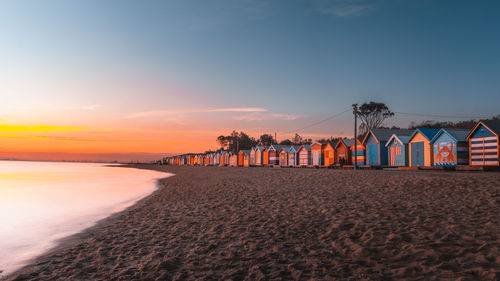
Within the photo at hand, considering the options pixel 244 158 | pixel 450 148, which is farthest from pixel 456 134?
pixel 244 158

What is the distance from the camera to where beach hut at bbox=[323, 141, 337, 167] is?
48.5 meters

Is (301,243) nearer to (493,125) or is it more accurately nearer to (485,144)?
(485,144)

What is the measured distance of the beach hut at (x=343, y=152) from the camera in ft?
148

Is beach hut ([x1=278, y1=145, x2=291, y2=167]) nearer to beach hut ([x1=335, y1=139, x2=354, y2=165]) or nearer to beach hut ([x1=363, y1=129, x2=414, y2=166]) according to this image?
beach hut ([x1=335, y1=139, x2=354, y2=165])

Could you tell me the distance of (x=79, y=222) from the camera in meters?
13.3

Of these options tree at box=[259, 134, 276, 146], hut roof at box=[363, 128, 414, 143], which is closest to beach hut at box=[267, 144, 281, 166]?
hut roof at box=[363, 128, 414, 143]

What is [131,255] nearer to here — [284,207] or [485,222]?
[284,207]

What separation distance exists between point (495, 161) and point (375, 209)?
839 inches

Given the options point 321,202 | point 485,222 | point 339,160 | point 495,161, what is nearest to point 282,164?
point 339,160

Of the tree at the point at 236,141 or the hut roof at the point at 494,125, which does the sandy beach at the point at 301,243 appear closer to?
the hut roof at the point at 494,125

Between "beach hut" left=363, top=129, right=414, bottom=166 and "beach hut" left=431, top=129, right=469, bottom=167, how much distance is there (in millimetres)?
5983

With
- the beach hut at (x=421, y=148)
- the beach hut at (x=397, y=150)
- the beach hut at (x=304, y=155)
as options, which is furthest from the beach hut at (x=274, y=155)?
the beach hut at (x=421, y=148)

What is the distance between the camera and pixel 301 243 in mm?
7402

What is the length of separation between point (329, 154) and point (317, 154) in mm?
3249
